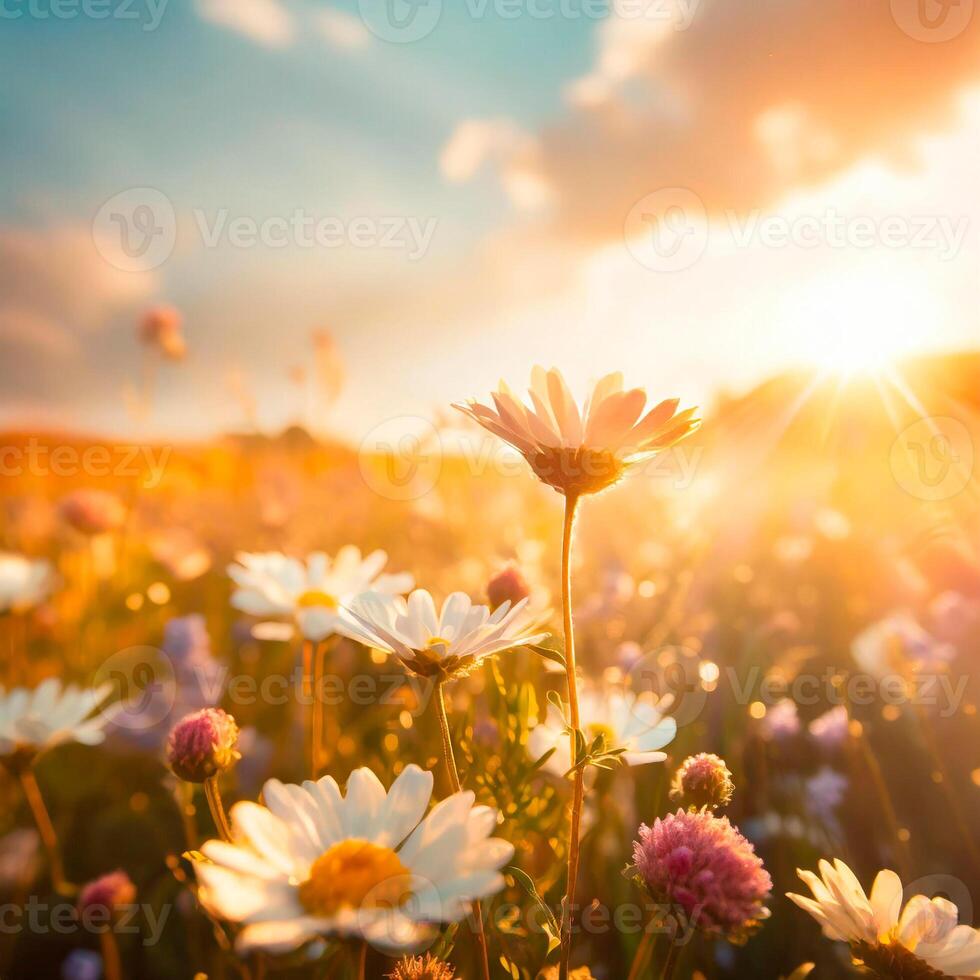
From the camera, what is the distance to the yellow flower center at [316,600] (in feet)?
3.61

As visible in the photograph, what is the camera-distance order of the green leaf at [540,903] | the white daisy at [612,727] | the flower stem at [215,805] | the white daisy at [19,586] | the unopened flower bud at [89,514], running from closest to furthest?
the green leaf at [540,903] → the flower stem at [215,805] → the white daisy at [612,727] → the white daisy at [19,586] → the unopened flower bud at [89,514]

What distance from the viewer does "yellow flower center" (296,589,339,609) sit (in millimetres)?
1100

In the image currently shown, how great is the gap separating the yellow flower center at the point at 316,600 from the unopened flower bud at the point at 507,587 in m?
0.27

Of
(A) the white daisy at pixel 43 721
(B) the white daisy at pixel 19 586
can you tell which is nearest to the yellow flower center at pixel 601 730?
(A) the white daisy at pixel 43 721

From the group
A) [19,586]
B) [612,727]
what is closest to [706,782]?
[612,727]

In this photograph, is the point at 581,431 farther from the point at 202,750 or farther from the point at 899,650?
the point at 899,650

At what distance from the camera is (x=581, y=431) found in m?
0.71

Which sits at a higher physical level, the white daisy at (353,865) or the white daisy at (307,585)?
the white daisy at (307,585)

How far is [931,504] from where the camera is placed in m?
2.66

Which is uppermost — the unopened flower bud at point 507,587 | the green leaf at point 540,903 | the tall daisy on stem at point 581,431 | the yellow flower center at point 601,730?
the tall daisy on stem at point 581,431

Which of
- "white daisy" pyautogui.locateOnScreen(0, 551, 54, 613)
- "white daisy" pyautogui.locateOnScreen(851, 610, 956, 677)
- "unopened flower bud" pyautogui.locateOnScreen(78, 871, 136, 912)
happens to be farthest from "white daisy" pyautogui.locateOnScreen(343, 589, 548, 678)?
"white daisy" pyautogui.locateOnScreen(0, 551, 54, 613)

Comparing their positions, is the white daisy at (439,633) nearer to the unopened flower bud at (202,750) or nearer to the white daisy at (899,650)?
the unopened flower bud at (202,750)

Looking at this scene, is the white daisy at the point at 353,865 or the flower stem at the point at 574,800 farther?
the flower stem at the point at 574,800

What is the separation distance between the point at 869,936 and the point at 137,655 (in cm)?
205
